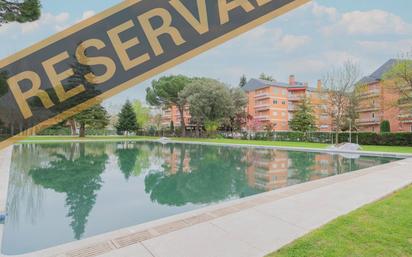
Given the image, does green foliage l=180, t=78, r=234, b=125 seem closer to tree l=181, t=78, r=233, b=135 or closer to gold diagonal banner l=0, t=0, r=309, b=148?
tree l=181, t=78, r=233, b=135

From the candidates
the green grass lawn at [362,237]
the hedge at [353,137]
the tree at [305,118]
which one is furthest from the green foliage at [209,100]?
the green grass lawn at [362,237]

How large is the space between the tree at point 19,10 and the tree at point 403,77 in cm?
2195

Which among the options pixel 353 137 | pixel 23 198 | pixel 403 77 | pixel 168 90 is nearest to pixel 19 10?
pixel 23 198

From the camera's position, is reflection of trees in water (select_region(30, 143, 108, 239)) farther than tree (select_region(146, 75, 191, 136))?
No

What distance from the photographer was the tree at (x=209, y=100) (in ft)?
102

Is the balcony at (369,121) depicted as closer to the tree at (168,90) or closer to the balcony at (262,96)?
the balcony at (262,96)

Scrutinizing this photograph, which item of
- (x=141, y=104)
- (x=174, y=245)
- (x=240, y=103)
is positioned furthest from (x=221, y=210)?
(x=141, y=104)

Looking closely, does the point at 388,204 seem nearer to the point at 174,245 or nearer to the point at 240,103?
the point at 174,245

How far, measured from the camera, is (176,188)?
7574mm

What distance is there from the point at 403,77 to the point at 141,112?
41630 mm

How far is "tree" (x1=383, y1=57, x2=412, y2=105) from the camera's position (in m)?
18.3

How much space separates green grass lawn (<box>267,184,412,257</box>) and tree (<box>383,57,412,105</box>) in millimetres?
18784

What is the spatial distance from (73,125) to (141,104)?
13.3 metres

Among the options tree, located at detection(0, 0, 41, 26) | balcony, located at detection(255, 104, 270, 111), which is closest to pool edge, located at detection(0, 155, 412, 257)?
tree, located at detection(0, 0, 41, 26)
